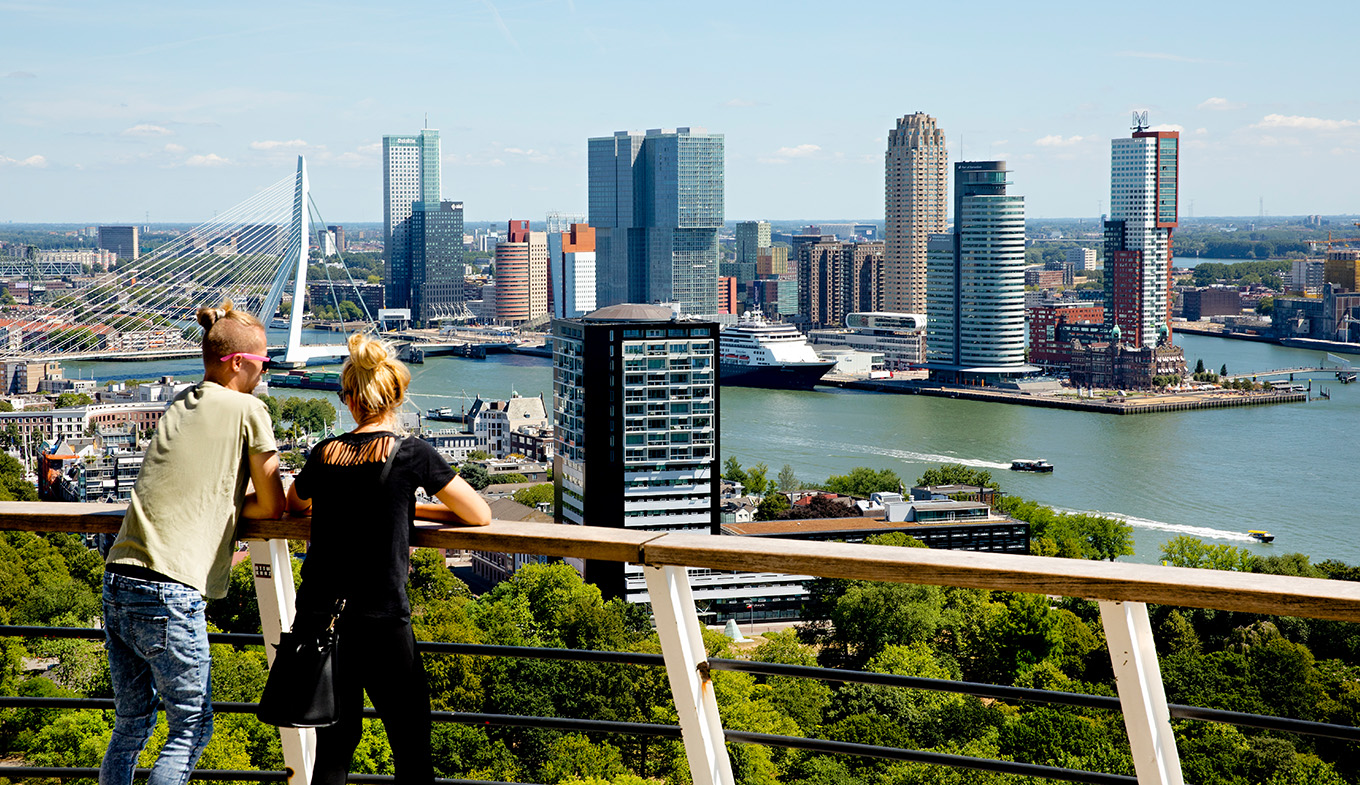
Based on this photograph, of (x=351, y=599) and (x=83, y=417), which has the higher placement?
(x=351, y=599)

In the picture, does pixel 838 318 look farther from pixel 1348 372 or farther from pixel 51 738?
pixel 51 738

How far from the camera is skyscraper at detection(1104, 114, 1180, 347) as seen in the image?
78.1 ft

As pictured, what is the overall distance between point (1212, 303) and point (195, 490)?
35.1 meters

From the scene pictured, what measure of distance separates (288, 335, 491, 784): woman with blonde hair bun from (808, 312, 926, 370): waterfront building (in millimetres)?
23236

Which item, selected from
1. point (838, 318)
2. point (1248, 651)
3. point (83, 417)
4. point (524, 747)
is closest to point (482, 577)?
point (1248, 651)

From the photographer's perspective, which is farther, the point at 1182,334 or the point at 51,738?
the point at 1182,334

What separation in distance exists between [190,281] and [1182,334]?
20781 millimetres

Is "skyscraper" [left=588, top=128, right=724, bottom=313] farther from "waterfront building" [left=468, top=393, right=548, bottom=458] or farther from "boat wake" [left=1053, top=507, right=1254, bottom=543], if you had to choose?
"boat wake" [left=1053, top=507, right=1254, bottom=543]

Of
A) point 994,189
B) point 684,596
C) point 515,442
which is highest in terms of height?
point 994,189

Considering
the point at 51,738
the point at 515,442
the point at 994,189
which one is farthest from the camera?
the point at 994,189

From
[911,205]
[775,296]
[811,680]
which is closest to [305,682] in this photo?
[811,680]

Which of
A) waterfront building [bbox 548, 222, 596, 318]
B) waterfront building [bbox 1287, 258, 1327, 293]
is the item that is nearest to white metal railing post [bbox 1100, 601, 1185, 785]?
waterfront building [bbox 548, 222, 596, 318]

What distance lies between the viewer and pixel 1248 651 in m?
5.23

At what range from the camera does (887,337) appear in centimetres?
2452
